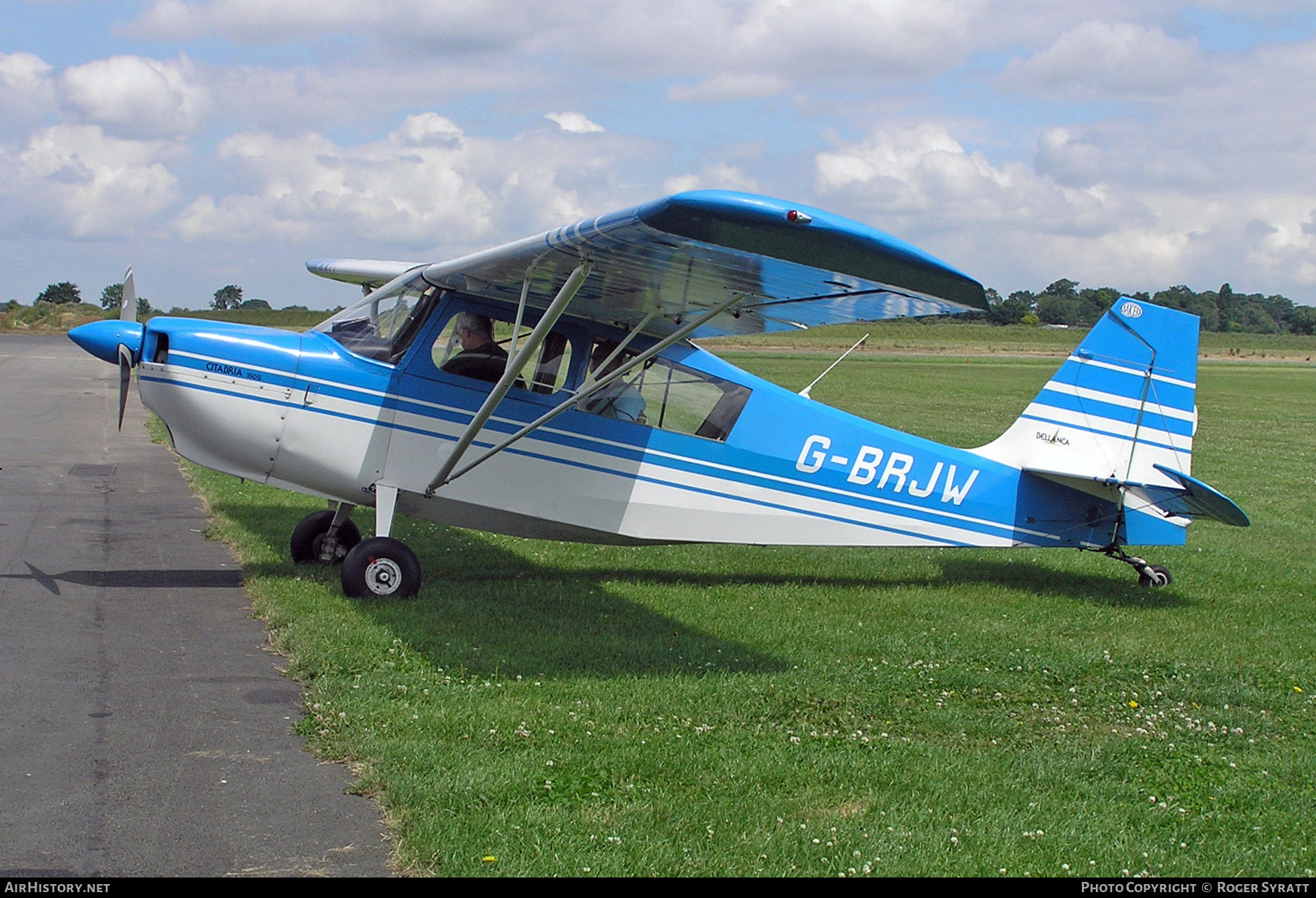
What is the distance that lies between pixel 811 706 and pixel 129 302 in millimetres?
6078

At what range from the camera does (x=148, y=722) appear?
5297 millimetres

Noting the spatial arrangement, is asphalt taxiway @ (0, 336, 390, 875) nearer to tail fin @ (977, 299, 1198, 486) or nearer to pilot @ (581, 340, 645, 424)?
pilot @ (581, 340, 645, 424)

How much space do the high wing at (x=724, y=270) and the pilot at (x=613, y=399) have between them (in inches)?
10.1

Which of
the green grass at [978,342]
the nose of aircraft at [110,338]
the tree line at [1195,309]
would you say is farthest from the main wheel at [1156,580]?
the tree line at [1195,309]

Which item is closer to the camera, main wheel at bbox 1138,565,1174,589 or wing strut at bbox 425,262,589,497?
wing strut at bbox 425,262,589,497

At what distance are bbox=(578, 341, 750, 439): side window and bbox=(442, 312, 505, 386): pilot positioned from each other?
69 centimetres

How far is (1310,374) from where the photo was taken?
59844 millimetres

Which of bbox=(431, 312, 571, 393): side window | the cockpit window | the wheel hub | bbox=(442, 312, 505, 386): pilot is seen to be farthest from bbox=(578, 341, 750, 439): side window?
the wheel hub

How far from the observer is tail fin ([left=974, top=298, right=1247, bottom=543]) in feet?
29.3

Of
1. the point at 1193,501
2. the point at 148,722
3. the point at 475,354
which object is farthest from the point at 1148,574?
the point at 148,722

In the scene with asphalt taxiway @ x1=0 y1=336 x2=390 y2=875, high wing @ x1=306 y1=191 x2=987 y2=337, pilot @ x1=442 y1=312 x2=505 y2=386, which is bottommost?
asphalt taxiway @ x1=0 y1=336 x2=390 y2=875

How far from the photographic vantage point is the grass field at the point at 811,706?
4.29 m

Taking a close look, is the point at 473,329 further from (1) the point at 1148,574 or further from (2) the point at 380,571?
(1) the point at 1148,574
